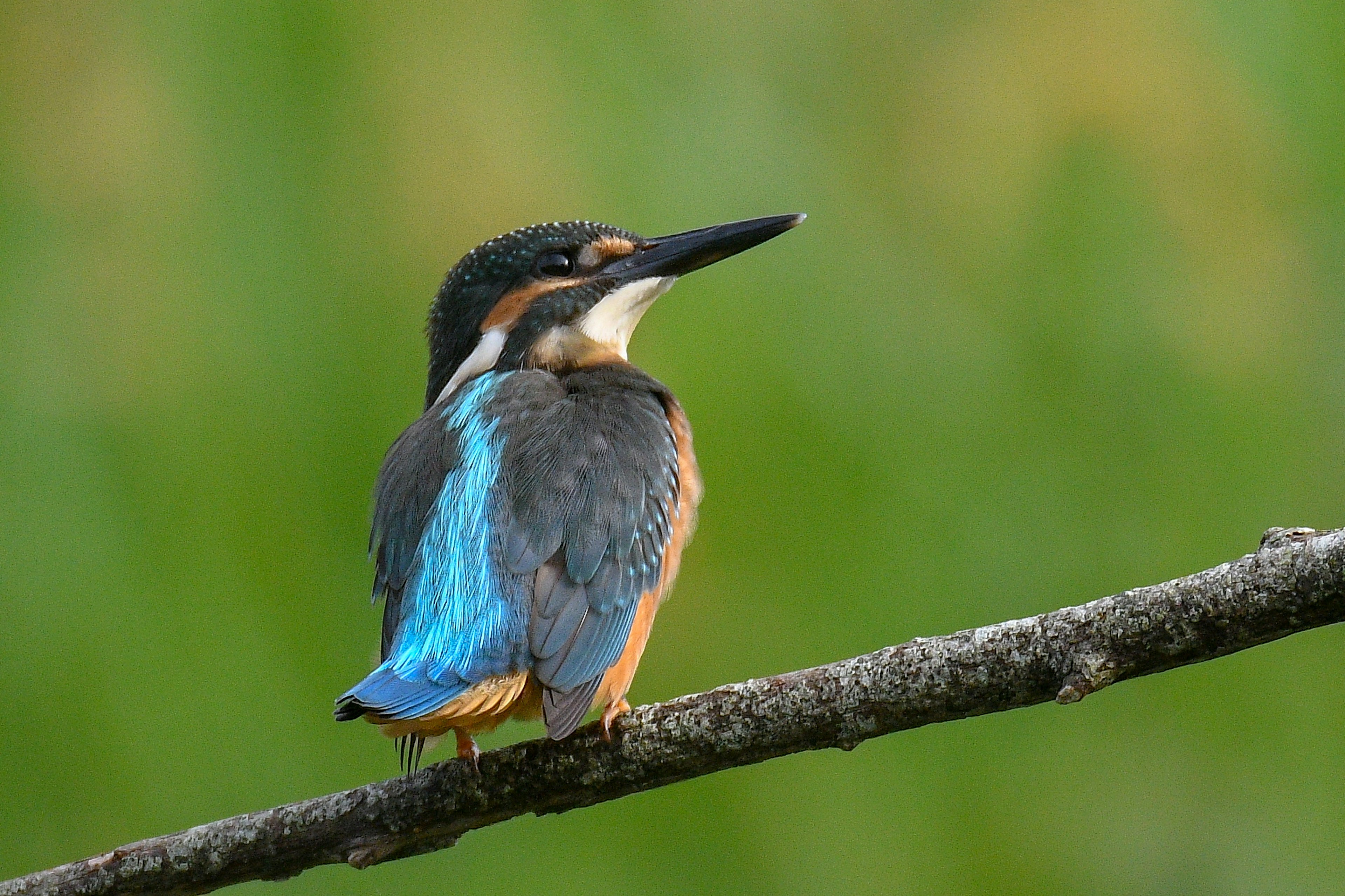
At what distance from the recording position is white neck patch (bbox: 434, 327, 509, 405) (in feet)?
7.29

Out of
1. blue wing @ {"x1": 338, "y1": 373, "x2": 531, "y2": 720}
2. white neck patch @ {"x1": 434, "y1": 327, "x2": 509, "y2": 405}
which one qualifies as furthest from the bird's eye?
blue wing @ {"x1": 338, "y1": 373, "x2": 531, "y2": 720}

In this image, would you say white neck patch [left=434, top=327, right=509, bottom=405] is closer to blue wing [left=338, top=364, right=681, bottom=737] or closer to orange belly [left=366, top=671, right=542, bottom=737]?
blue wing [left=338, top=364, right=681, bottom=737]

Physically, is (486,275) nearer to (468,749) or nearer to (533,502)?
(533,502)

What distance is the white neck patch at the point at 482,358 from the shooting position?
7.29 feet

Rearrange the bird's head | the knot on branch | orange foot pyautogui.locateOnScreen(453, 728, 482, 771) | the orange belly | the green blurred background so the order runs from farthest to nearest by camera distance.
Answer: the green blurred background → the bird's head → orange foot pyautogui.locateOnScreen(453, 728, 482, 771) → the orange belly → the knot on branch

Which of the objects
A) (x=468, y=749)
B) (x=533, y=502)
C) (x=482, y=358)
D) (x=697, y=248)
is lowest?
(x=468, y=749)

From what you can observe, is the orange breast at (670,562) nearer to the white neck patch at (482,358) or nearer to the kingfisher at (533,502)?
the kingfisher at (533,502)

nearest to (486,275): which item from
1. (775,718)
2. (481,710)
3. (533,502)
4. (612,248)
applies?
(612,248)

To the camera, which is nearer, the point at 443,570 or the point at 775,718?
the point at 775,718

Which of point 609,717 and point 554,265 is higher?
point 554,265

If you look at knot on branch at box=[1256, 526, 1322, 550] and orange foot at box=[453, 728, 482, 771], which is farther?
orange foot at box=[453, 728, 482, 771]

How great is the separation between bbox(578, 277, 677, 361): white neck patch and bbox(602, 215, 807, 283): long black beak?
2 centimetres

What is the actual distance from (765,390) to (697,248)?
0.45 meters

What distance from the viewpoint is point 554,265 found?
2287 millimetres
